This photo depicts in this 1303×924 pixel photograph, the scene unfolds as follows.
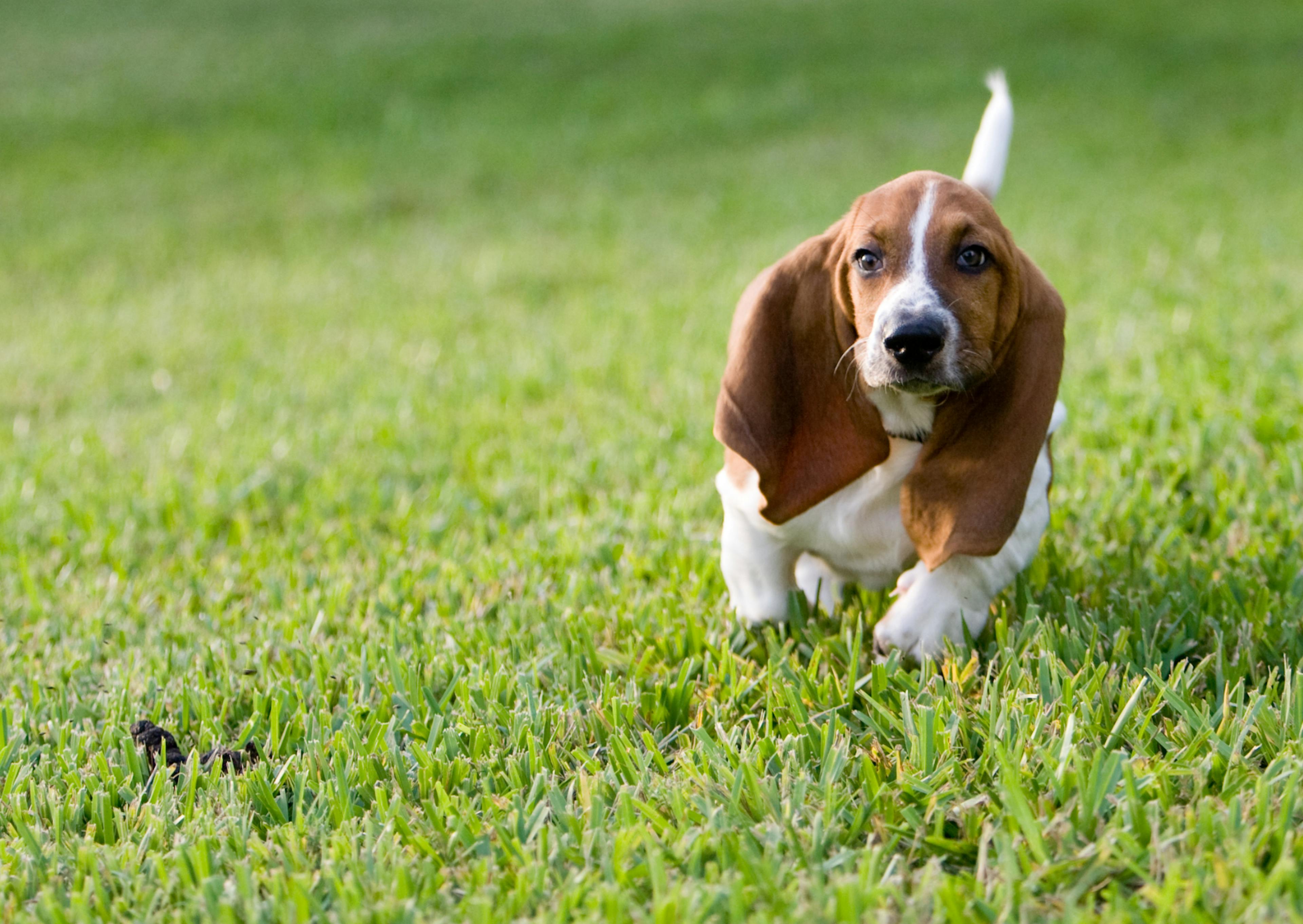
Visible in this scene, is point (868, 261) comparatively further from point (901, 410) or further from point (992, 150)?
point (992, 150)

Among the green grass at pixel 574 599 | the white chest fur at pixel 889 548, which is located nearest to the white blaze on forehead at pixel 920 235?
the white chest fur at pixel 889 548

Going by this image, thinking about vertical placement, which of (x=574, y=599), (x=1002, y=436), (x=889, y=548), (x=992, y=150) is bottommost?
(x=574, y=599)

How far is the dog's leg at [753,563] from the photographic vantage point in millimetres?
2963

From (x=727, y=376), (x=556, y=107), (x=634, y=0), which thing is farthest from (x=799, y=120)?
(x=727, y=376)

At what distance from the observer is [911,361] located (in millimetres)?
Answer: 2439

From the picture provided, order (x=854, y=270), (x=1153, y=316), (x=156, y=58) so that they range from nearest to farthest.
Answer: (x=854, y=270), (x=1153, y=316), (x=156, y=58)

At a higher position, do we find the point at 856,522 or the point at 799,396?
the point at 799,396

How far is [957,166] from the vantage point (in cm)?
1176

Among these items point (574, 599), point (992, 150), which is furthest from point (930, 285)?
point (574, 599)

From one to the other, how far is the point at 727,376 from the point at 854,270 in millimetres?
378

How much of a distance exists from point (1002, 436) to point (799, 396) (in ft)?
1.45

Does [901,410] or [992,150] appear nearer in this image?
[901,410]

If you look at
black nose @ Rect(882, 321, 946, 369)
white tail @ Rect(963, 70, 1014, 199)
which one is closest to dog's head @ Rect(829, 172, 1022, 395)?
black nose @ Rect(882, 321, 946, 369)

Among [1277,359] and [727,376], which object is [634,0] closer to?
[1277,359]
